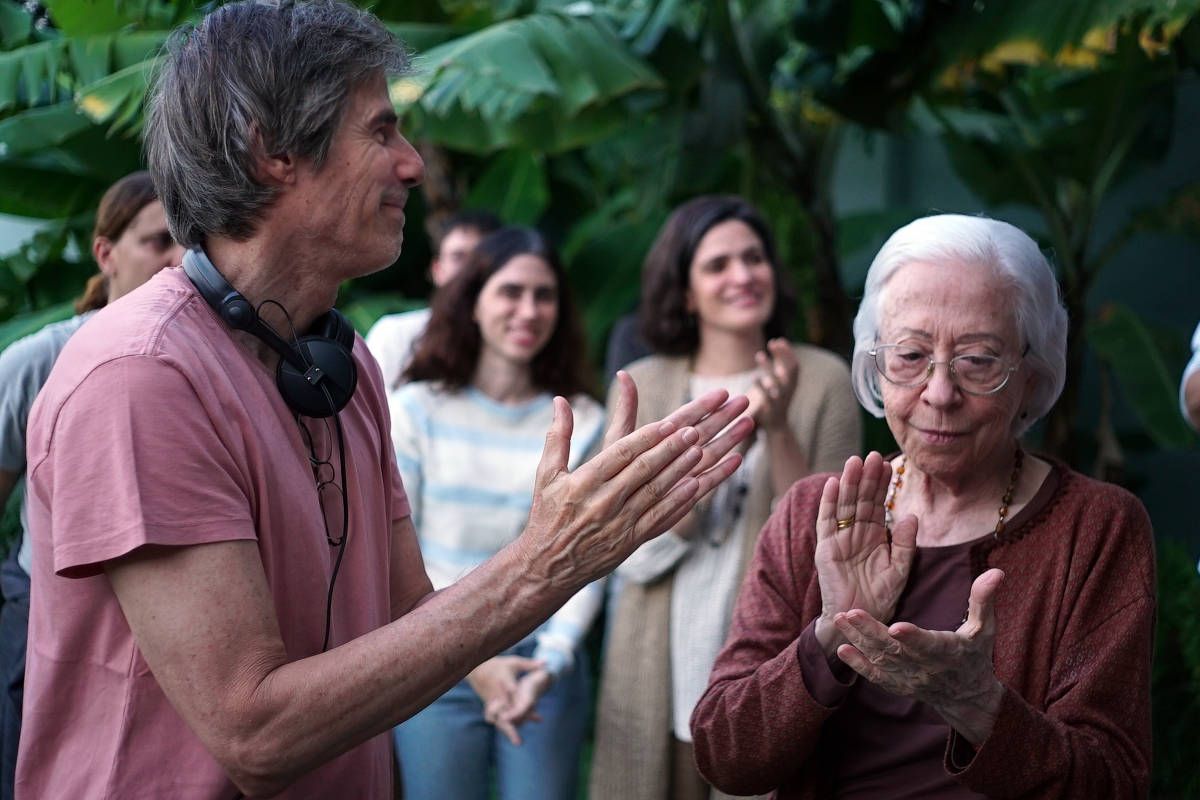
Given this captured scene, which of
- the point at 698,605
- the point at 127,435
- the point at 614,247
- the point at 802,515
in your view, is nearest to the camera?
the point at 127,435

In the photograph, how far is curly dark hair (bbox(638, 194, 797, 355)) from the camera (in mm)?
4000

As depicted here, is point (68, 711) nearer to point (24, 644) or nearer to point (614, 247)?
point (24, 644)

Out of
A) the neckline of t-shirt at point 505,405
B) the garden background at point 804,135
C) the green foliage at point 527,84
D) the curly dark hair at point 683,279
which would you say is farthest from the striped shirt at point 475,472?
the garden background at point 804,135

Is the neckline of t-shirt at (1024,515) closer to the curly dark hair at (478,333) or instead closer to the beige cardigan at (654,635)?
the beige cardigan at (654,635)

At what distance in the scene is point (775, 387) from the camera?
11.1ft

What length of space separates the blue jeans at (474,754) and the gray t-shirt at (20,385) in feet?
3.96

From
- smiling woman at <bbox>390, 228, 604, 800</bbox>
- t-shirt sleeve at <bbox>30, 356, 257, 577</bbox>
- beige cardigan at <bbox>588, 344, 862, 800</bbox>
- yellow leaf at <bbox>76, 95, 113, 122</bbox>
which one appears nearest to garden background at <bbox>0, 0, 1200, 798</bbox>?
yellow leaf at <bbox>76, 95, 113, 122</bbox>

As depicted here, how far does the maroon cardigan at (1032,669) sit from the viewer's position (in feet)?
6.57

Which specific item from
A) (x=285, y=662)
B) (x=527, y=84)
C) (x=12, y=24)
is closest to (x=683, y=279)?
(x=527, y=84)

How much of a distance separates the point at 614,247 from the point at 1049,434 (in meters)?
2.35

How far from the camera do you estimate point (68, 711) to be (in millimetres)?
1759

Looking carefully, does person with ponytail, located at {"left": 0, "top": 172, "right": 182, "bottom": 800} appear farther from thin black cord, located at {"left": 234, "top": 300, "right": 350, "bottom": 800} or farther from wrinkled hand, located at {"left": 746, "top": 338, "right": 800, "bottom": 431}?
wrinkled hand, located at {"left": 746, "top": 338, "right": 800, "bottom": 431}

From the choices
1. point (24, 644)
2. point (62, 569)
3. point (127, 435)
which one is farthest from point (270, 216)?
point (24, 644)

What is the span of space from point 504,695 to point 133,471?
2.09 metres
